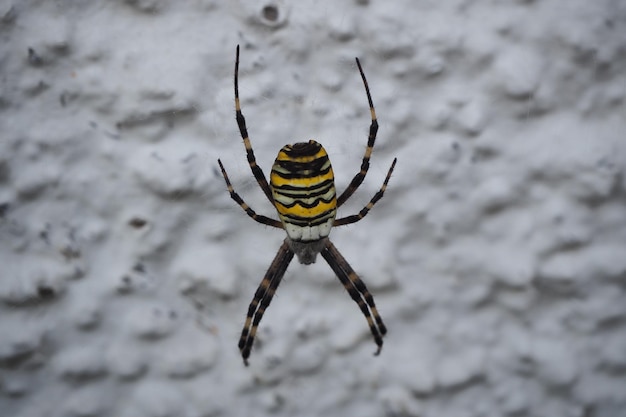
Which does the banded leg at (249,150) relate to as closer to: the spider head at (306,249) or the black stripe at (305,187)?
the black stripe at (305,187)

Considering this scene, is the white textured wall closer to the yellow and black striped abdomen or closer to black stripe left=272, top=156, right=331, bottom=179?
the yellow and black striped abdomen

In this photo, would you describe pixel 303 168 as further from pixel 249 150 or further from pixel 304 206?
pixel 249 150

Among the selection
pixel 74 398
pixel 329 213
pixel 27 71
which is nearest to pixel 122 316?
pixel 74 398

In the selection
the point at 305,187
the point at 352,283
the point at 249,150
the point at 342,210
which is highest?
the point at 342,210

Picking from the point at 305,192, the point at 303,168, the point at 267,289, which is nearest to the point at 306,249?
the point at 267,289

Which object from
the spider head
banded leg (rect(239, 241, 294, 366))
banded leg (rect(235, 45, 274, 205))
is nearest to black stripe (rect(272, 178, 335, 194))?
banded leg (rect(235, 45, 274, 205))
